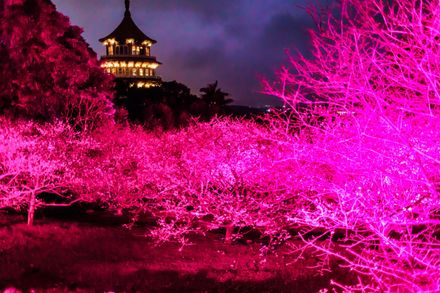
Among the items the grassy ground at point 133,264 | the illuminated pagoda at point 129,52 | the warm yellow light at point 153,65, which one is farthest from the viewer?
the warm yellow light at point 153,65

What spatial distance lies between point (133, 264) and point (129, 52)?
81.4 m

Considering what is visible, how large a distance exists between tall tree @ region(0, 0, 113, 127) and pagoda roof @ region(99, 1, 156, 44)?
2645 inches

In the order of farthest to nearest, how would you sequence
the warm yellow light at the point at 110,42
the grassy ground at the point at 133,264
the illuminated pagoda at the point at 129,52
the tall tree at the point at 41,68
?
the warm yellow light at the point at 110,42 < the illuminated pagoda at the point at 129,52 < the tall tree at the point at 41,68 < the grassy ground at the point at 133,264

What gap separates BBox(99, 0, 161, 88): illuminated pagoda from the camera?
3423 inches

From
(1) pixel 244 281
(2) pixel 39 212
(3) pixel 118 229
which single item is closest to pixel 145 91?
(2) pixel 39 212

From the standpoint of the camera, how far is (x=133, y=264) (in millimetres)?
11219

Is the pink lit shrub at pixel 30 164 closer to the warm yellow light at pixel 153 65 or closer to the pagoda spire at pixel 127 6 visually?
the warm yellow light at pixel 153 65

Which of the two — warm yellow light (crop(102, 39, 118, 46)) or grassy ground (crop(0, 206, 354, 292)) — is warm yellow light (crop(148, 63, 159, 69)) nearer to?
warm yellow light (crop(102, 39, 118, 46))

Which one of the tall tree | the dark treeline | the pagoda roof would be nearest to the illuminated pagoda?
the pagoda roof

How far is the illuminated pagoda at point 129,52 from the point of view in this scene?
86938 millimetres

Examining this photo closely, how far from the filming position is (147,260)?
38.5 ft

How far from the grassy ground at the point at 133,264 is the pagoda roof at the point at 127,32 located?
77.2 metres

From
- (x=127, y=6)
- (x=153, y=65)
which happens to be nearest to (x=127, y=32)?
(x=127, y=6)

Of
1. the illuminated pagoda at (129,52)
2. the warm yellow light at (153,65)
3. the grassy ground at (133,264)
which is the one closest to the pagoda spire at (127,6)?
the illuminated pagoda at (129,52)
